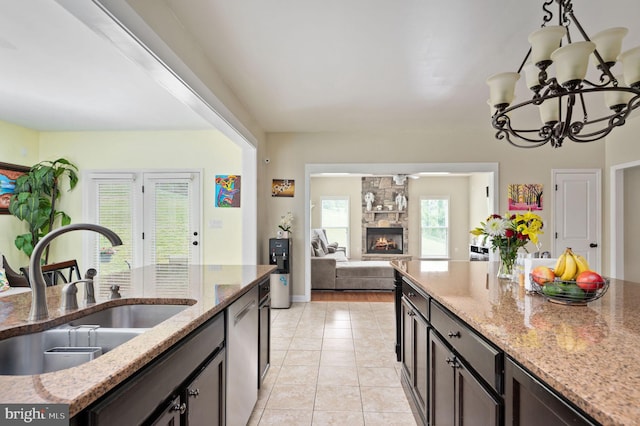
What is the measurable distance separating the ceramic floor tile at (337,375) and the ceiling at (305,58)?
8.58ft

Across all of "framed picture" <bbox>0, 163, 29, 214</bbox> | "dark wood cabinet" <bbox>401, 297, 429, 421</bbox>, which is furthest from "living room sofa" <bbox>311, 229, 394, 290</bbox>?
"framed picture" <bbox>0, 163, 29, 214</bbox>

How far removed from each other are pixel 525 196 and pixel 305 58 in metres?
4.06

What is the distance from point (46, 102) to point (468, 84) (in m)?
4.72

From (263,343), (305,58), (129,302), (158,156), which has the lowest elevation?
(263,343)

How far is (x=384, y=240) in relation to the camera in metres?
9.16

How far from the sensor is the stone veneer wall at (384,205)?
30.1 ft

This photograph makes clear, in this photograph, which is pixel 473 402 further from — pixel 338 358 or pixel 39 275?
pixel 338 358

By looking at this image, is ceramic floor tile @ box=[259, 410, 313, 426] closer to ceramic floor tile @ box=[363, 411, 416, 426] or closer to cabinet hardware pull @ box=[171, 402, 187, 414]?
ceramic floor tile @ box=[363, 411, 416, 426]

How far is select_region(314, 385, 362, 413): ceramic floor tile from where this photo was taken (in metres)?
2.27

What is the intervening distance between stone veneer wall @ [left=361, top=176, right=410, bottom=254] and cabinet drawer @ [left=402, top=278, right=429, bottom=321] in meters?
6.84

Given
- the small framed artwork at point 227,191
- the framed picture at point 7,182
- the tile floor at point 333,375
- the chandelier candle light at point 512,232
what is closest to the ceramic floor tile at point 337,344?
the tile floor at point 333,375

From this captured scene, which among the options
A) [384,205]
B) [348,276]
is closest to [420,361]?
[348,276]

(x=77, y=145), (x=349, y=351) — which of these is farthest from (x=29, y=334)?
(x=77, y=145)
